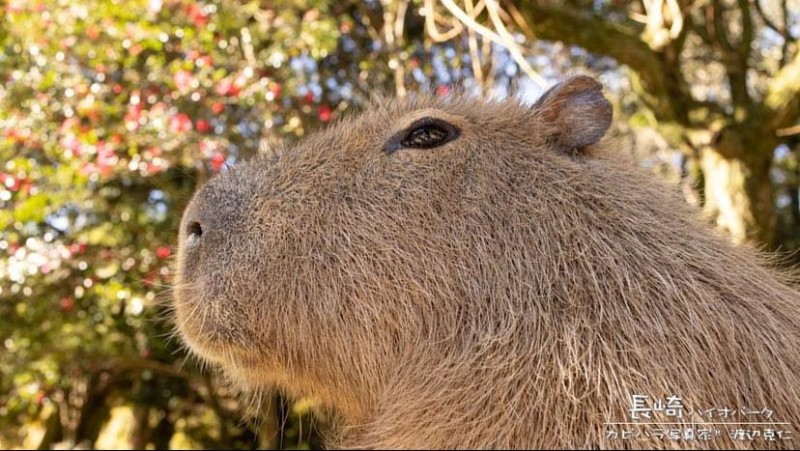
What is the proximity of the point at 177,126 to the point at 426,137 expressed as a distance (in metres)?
2.69

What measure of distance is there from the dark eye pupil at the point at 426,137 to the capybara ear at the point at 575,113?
0.35m

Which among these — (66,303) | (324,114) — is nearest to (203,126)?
(324,114)

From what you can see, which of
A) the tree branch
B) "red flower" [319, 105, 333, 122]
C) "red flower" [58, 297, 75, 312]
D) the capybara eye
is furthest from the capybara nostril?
the tree branch

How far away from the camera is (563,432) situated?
5.41 feet

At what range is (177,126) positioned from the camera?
450 centimetres

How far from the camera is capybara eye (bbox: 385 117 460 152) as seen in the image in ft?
7.61

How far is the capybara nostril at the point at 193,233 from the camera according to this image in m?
2.24

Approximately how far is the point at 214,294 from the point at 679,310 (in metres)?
1.36

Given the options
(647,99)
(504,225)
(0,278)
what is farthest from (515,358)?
(647,99)

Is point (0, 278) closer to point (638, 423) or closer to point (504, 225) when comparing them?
point (504, 225)

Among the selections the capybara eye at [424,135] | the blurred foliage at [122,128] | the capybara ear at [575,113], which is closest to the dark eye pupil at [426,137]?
the capybara eye at [424,135]

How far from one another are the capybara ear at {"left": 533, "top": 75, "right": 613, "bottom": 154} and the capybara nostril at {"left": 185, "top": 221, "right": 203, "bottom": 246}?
122cm

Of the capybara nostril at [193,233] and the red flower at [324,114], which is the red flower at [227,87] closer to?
the red flower at [324,114]

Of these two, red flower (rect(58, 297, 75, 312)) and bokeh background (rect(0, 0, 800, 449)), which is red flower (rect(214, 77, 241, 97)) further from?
red flower (rect(58, 297, 75, 312))
